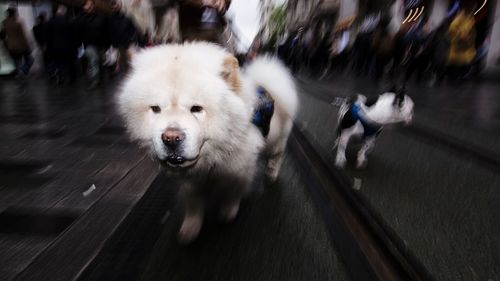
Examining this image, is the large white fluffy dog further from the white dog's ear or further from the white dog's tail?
the white dog's tail

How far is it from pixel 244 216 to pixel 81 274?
44.4 inches

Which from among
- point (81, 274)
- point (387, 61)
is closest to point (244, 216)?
point (81, 274)

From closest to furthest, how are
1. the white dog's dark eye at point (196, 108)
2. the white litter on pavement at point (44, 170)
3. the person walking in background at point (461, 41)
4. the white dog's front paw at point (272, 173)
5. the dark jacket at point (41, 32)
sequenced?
1. the white dog's dark eye at point (196, 108)
2. the white dog's front paw at point (272, 173)
3. the white litter on pavement at point (44, 170)
4. the dark jacket at point (41, 32)
5. the person walking in background at point (461, 41)

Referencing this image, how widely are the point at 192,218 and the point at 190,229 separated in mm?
83

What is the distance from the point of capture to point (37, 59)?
53.7ft

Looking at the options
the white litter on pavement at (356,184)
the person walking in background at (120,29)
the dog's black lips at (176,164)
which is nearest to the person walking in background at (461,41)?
the person walking in background at (120,29)

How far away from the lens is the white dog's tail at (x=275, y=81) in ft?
10.5

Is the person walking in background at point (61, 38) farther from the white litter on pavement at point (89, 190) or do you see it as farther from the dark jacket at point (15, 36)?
the white litter on pavement at point (89, 190)

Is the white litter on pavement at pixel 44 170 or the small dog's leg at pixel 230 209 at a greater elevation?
the small dog's leg at pixel 230 209

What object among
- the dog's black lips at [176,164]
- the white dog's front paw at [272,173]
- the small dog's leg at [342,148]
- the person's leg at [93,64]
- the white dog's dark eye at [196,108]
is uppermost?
the white dog's dark eye at [196,108]

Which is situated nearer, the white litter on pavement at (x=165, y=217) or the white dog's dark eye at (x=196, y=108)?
the white dog's dark eye at (x=196, y=108)

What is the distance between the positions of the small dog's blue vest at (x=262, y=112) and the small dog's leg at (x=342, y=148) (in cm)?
124

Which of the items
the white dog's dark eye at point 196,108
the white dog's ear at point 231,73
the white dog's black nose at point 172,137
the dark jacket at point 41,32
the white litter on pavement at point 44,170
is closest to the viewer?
the white dog's black nose at point 172,137

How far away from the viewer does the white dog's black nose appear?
1.88m
